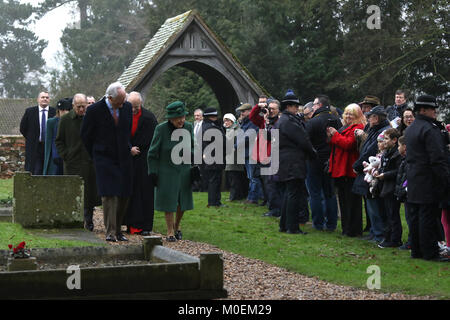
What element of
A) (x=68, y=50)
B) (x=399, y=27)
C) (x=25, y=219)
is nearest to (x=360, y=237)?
(x=25, y=219)

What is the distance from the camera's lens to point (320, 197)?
526 inches

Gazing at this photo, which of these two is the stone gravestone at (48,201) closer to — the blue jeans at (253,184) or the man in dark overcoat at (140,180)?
the man in dark overcoat at (140,180)

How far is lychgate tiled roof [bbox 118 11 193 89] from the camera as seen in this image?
19516 millimetres

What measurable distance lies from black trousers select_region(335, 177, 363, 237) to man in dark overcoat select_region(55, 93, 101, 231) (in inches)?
152

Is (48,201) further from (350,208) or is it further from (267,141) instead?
(350,208)

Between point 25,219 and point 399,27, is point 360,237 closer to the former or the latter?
point 25,219

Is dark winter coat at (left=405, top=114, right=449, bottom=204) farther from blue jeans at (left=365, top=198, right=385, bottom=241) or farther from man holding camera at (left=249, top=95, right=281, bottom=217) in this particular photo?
man holding camera at (left=249, top=95, right=281, bottom=217)

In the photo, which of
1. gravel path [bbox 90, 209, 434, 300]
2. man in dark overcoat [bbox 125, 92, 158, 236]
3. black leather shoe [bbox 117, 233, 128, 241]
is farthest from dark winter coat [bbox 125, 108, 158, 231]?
gravel path [bbox 90, 209, 434, 300]

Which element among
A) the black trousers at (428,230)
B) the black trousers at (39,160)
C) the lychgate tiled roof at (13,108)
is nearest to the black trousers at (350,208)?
the black trousers at (428,230)

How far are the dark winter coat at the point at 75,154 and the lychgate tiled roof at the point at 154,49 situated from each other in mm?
6829

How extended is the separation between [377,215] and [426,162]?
1.88 m

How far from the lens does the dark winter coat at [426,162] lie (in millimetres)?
10109

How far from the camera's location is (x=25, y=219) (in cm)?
1184

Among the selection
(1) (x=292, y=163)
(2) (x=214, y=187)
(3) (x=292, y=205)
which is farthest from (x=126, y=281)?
(2) (x=214, y=187)
